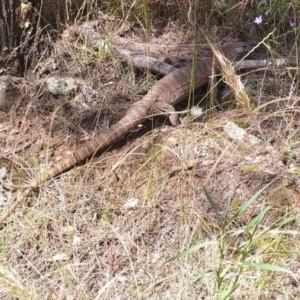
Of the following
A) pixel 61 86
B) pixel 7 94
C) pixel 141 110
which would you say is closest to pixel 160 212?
pixel 141 110

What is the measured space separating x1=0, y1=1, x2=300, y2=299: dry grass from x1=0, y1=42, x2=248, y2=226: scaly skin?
0.05 m

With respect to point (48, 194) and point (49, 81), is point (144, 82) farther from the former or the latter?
point (48, 194)

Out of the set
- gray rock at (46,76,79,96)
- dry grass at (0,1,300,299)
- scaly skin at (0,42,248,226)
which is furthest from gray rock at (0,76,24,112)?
scaly skin at (0,42,248,226)

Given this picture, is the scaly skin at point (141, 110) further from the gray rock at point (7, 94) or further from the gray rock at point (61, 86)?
the gray rock at point (7, 94)

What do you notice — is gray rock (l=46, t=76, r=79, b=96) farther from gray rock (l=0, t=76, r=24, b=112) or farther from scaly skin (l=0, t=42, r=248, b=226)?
scaly skin (l=0, t=42, r=248, b=226)

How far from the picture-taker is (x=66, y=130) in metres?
3.50

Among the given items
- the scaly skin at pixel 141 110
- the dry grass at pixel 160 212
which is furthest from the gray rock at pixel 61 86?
the scaly skin at pixel 141 110

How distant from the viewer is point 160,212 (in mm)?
2785

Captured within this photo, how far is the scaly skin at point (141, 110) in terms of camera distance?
2992 millimetres

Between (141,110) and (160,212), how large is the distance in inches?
36.8

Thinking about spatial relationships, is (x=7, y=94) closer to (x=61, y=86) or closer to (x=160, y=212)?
(x=61, y=86)

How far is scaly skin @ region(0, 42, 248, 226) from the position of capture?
118 inches

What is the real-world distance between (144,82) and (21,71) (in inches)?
34.3

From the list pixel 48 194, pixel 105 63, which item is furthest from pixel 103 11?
pixel 48 194
